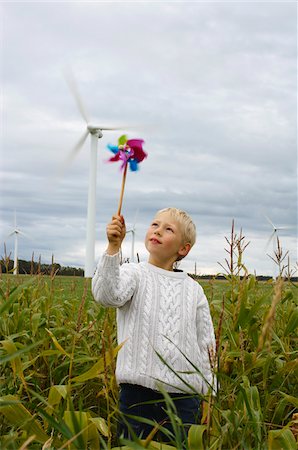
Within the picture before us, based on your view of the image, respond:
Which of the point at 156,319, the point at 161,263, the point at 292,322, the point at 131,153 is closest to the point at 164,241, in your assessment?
the point at 161,263

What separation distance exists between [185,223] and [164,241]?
0.53 feet

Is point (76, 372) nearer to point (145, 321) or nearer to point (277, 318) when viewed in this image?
point (145, 321)

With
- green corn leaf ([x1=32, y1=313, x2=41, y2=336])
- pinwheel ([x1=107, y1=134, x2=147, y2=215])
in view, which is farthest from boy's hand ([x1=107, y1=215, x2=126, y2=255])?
green corn leaf ([x1=32, y1=313, x2=41, y2=336])

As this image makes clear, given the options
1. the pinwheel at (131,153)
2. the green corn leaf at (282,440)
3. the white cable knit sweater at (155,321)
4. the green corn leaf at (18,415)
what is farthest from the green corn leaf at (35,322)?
the green corn leaf at (282,440)

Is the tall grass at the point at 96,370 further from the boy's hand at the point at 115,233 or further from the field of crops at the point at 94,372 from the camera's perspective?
the boy's hand at the point at 115,233

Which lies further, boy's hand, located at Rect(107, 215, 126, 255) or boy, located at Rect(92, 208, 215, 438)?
boy, located at Rect(92, 208, 215, 438)

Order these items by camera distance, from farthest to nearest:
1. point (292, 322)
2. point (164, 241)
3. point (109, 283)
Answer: point (292, 322) < point (164, 241) < point (109, 283)

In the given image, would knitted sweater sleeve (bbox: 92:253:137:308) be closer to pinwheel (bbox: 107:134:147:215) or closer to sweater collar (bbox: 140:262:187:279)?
sweater collar (bbox: 140:262:187:279)

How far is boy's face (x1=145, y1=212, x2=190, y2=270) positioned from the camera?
10.4 feet

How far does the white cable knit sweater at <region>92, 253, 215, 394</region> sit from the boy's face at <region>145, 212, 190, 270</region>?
59 mm

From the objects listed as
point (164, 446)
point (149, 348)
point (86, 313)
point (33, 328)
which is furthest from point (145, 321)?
point (86, 313)

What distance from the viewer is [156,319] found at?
9.97ft

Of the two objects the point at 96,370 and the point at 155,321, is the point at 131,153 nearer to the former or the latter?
the point at 155,321

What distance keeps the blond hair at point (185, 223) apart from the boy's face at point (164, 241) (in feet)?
0.06
